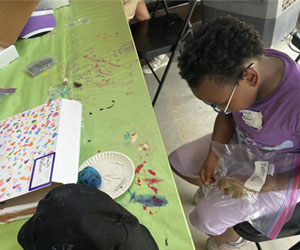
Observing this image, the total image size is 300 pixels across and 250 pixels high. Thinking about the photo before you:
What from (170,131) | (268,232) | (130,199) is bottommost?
(170,131)

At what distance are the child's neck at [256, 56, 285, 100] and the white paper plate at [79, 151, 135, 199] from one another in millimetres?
423

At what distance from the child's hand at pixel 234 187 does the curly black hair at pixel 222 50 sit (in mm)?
353

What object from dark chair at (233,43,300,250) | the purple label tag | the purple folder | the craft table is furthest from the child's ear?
the purple folder

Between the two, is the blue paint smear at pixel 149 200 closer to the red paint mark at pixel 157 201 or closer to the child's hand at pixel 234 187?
the red paint mark at pixel 157 201

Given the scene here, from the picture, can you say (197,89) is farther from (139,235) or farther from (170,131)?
(170,131)

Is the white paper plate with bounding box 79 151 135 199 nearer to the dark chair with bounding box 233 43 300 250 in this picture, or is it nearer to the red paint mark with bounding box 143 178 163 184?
the red paint mark with bounding box 143 178 163 184

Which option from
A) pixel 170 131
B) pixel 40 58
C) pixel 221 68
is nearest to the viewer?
pixel 221 68

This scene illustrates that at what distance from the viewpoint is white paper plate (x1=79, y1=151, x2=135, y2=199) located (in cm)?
71

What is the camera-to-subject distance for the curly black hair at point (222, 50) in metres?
0.67

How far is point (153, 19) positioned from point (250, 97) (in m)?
1.30

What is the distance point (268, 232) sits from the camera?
804 mm

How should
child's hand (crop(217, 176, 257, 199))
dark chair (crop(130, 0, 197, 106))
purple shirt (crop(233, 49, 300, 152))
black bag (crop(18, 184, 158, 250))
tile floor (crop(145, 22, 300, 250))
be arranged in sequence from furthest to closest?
tile floor (crop(145, 22, 300, 250))
dark chair (crop(130, 0, 197, 106))
child's hand (crop(217, 176, 257, 199))
purple shirt (crop(233, 49, 300, 152))
black bag (crop(18, 184, 158, 250))

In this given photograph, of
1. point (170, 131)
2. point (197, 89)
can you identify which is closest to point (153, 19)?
point (170, 131)

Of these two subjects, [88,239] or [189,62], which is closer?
[88,239]
